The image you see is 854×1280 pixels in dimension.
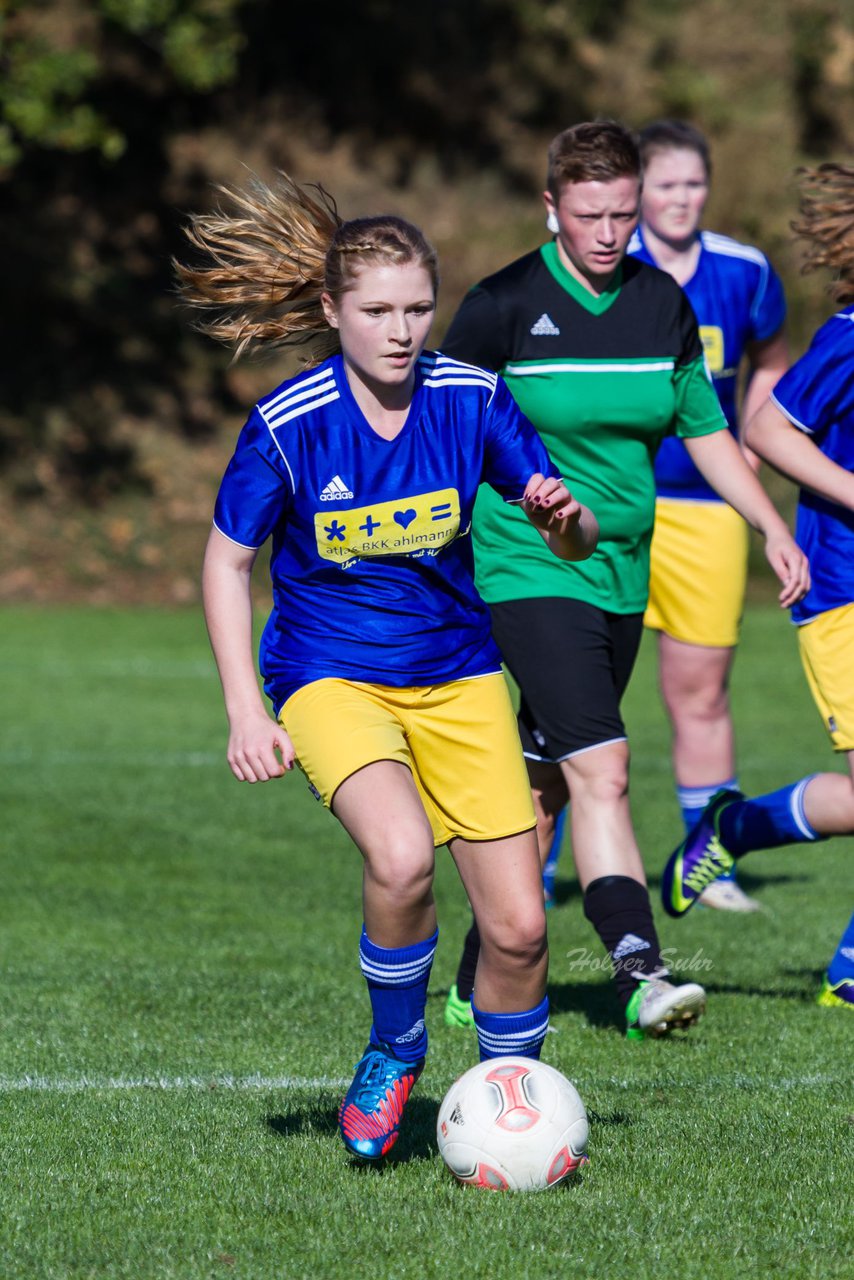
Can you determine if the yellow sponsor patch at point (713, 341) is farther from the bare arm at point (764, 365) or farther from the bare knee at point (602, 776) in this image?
the bare knee at point (602, 776)

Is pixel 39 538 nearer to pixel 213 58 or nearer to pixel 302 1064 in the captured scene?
pixel 213 58

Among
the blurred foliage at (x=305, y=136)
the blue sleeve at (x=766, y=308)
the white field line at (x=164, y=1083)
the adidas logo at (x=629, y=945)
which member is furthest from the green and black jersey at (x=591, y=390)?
the blurred foliage at (x=305, y=136)

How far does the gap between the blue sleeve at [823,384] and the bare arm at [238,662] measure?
6.59 ft

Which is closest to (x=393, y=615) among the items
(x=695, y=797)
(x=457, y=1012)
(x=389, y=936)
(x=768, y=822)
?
(x=389, y=936)

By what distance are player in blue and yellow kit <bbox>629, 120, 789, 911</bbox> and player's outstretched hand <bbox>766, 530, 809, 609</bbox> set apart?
6.75 ft

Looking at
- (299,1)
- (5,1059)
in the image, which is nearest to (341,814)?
(5,1059)

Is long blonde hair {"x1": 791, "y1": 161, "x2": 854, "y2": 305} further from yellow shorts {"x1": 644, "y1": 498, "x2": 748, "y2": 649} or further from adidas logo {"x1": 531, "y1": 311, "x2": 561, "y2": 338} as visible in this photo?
yellow shorts {"x1": 644, "y1": 498, "x2": 748, "y2": 649}

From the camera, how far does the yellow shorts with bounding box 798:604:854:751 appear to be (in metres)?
5.24

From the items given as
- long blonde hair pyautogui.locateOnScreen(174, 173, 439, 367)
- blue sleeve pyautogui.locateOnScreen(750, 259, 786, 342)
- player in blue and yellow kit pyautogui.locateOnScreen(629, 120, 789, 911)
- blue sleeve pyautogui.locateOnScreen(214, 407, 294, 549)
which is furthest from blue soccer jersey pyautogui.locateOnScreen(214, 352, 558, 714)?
blue sleeve pyautogui.locateOnScreen(750, 259, 786, 342)

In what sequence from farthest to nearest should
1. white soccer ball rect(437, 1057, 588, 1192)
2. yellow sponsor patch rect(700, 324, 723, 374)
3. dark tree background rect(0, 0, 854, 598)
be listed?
dark tree background rect(0, 0, 854, 598) → yellow sponsor patch rect(700, 324, 723, 374) → white soccer ball rect(437, 1057, 588, 1192)

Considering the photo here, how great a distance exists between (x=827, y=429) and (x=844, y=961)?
5.28 ft

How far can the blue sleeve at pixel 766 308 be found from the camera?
720 centimetres

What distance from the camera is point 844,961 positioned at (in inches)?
213

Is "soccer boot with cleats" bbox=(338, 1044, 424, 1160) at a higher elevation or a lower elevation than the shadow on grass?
higher
